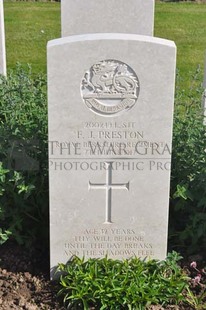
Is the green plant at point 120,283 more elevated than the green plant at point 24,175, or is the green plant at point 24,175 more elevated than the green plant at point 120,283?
the green plant at point 24,175

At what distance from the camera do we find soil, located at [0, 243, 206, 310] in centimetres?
364

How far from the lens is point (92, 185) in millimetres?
3688

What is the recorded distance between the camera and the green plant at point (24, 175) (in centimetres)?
390

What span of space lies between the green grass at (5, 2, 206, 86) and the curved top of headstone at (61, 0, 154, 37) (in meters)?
2.81

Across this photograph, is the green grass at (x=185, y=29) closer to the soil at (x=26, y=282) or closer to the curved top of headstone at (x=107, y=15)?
the curved top of headstone at (x=107, y=15)

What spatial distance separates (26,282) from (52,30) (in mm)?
7680

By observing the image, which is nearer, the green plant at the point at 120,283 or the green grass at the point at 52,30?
the green plant at the point at 120,283

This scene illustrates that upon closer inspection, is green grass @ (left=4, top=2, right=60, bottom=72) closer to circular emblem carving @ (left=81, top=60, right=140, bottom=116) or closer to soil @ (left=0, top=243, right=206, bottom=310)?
soil @ (left=0, top=243, right=206, bottom=310)

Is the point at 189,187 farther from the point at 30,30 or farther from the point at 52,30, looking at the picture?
the point at 30,30

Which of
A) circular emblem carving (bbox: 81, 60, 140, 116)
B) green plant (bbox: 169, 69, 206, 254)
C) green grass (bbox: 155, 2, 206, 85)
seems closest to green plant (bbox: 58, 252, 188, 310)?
green plant (bbox: 169, 69, 206, 254)

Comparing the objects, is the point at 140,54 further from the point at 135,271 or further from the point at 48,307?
the point at 48,307

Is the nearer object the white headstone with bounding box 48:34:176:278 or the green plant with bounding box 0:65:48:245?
the white headstone with bounding box 48:34:176:278

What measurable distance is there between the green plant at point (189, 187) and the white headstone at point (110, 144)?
264 millimetres

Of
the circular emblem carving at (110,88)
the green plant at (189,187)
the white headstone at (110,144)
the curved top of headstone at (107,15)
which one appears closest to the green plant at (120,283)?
the white headstone at (110,144)
